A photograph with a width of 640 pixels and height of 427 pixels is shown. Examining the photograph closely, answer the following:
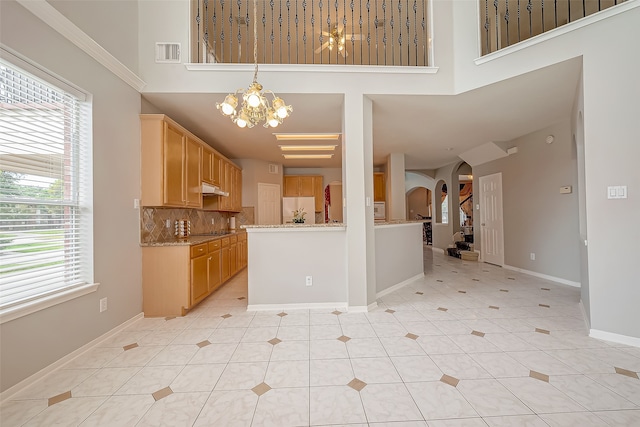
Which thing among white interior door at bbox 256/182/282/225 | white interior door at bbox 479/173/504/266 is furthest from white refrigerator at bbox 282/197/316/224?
white interior door at bbox 479/173/504/266

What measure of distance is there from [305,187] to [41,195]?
224 inches

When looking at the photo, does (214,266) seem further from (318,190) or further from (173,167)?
(318,190)

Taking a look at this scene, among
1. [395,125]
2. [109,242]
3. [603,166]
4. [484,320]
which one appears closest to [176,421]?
[109,242]

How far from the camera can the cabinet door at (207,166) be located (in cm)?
411

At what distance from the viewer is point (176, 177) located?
3.32 meters

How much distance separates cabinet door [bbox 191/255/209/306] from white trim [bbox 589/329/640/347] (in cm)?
438

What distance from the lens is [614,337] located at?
232cm

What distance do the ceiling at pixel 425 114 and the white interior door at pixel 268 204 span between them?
129 cm

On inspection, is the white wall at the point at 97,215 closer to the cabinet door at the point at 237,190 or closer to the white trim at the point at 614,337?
the cabinet door at the point at 237,190

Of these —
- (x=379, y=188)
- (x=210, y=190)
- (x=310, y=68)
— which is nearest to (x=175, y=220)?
(x=210, y=190)

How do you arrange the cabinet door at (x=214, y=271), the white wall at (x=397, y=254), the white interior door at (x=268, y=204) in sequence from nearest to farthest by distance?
1. the cabinet door at (x=214, y=271)
2. the white wall at (x=397, y=254)
3. the white interior door at (x=268, y=204)

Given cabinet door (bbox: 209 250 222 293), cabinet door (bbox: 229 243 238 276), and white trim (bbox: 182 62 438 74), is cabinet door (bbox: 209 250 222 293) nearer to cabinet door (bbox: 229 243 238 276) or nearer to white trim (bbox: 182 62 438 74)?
cabinet door (bbox: 229 243 238 276)

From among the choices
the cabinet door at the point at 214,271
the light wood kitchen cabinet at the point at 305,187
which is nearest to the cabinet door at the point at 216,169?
the cabinet door at the point at 214,271

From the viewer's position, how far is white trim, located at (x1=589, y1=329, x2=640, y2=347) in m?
2.25
